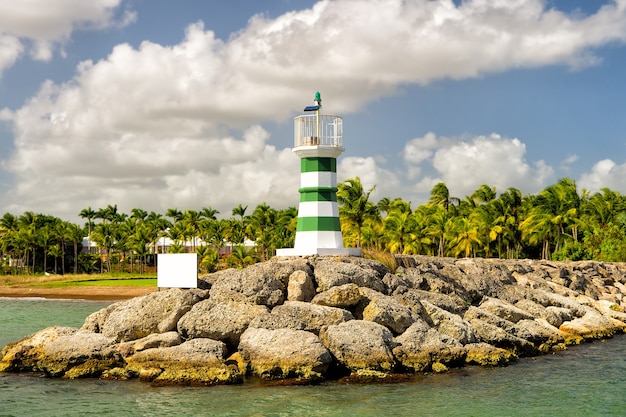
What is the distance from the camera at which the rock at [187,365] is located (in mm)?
16406

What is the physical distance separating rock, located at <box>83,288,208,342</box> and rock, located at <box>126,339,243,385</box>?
1.18 metres

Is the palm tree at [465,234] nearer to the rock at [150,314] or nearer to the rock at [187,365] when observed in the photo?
the rock at [150,314]

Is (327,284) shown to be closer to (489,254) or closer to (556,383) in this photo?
(556,383)

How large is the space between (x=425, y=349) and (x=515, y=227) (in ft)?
154

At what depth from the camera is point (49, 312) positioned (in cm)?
A: 4116

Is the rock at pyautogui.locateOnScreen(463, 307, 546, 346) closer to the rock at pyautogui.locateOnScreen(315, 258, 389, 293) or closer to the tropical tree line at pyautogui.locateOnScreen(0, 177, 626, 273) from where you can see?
the rock at pyautogui.locateOnScreen(315, 258, 389, 293)

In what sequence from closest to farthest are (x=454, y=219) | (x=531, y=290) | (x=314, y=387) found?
1. (x=314, y=387)
2. (x=531, y=290)
3. (x=454, y=219)

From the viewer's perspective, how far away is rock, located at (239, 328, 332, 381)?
53.8 feet

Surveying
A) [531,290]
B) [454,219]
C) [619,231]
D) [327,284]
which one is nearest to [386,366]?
[327,284]

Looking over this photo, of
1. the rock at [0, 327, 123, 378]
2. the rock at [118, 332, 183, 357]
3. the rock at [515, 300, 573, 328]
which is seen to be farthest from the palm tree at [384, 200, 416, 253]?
the rock at [118, 332, 183, 357]

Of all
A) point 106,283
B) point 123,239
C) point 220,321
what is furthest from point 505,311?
point 123,239

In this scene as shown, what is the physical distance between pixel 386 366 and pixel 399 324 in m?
1.92

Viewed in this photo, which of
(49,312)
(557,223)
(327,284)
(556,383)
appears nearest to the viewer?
(556,383)

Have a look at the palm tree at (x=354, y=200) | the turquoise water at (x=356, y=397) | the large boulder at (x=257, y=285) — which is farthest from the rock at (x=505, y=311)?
the palm tree at (x=354, y=200)
